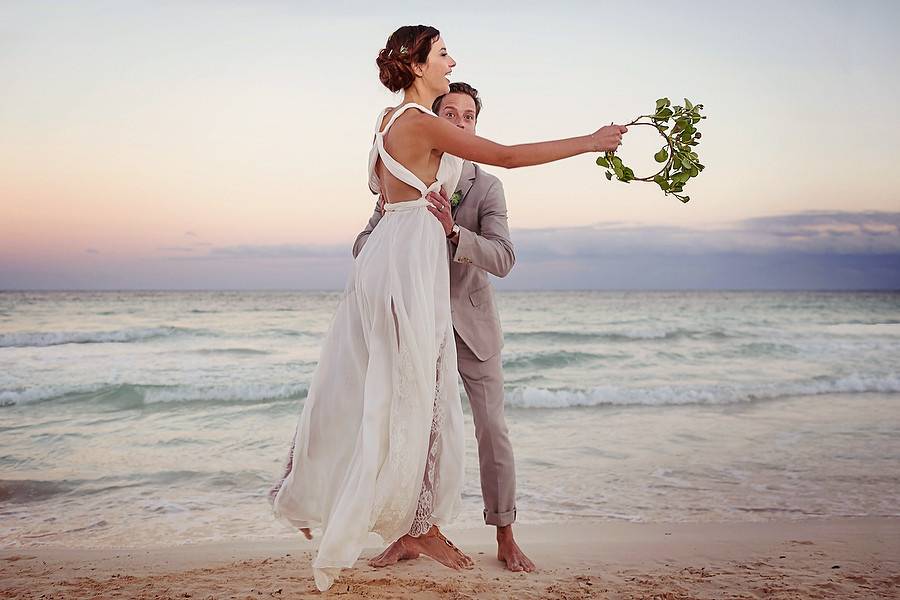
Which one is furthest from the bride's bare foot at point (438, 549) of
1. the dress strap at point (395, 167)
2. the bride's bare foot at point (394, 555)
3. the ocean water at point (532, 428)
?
the dress strap at point (395, 167)

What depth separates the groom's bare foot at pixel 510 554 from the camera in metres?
3.62

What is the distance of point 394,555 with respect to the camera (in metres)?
3.65

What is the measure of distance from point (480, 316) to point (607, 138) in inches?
42.3

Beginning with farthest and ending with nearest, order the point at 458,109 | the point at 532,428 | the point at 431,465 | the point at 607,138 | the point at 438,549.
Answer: the point at 532,428 → the point at 438,549 → the point at 458,109 → the point at 431,465 → the point at 607,138

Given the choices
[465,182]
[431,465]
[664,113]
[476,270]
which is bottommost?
[431,465]

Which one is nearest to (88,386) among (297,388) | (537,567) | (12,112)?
(297,388)

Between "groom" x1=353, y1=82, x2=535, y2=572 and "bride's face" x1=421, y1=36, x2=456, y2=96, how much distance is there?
0.39 m

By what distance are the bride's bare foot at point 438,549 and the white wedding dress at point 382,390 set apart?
532mm

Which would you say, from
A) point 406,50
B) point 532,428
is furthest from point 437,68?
point 532,428

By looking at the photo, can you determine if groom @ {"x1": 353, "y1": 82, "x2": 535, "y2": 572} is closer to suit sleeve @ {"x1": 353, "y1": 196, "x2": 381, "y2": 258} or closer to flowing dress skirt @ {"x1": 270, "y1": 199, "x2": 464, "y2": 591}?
suit sleeve @ {"x1": 353, "y1": 196, "x2": 381, "y2": 258}

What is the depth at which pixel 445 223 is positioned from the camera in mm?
3031

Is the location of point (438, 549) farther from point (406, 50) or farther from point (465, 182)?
point (406, 50)

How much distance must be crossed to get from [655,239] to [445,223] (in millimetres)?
27742

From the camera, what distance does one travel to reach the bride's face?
2889mm
